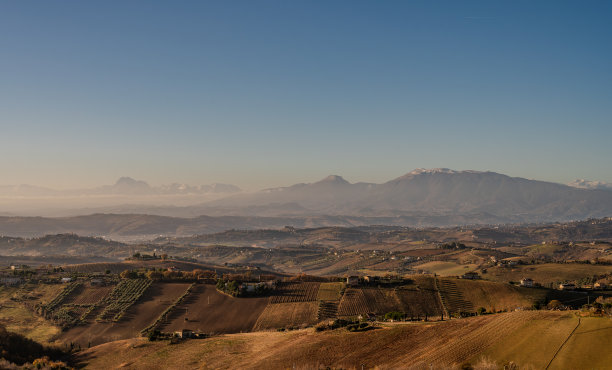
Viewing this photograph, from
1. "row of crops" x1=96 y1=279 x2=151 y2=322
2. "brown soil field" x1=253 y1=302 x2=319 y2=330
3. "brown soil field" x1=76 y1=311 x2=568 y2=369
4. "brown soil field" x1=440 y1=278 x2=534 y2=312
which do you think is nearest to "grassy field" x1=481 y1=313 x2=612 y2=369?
"brown soil field" x1=76 y1=311 x2=568 y2=369

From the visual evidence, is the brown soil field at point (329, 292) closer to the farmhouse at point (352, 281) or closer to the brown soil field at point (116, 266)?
the farmhouse at point (352, 281)

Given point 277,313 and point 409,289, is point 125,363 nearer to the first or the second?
point 277,313

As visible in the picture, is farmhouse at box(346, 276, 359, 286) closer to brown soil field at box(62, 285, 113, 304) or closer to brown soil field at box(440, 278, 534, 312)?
brown soil field at box(440, 278, 534, 312)

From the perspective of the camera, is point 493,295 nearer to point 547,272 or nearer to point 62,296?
point 547,272

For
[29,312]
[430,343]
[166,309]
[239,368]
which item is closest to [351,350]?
[430,343]

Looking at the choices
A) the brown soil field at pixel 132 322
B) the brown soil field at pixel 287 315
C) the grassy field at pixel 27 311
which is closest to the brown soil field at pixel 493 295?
the brown soil field at pixel 287 315

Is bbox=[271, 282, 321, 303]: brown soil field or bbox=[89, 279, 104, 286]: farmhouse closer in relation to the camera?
bbox=[271, 282, 321, 303]: brown soil field
